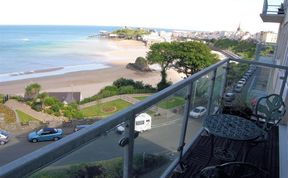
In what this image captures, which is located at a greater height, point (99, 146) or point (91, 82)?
point (99, 146)

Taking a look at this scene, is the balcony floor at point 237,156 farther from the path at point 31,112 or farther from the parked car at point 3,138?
the path at point 31,112

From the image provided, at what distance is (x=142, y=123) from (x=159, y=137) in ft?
1.63

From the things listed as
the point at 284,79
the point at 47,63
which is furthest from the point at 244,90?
the point at 47,63

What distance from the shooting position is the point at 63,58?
40.8 m

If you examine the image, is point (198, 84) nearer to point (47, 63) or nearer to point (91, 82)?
point (91, 82)

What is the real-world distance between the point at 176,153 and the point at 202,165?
0.39m

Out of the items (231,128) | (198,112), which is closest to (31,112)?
(198,112)

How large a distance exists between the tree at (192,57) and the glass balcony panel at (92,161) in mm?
28844

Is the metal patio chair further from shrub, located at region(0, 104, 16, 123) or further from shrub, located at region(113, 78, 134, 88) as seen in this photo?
shrub, located at region(113, 78, 134, 88)

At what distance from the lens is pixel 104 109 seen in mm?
18797

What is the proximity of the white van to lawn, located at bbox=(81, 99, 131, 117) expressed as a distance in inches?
626

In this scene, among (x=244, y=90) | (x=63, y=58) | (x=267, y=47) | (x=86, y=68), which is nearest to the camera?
(x=244, y=90)

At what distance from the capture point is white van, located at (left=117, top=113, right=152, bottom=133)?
1453 millimetres

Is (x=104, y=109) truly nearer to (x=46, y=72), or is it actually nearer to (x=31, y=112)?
(x=31, y=112)
